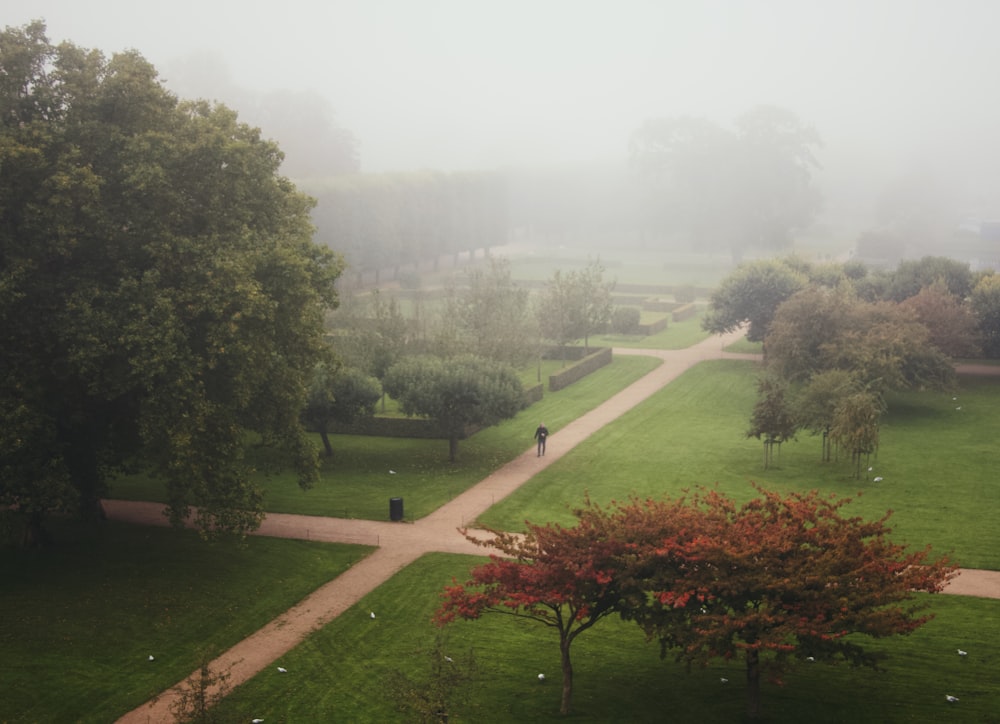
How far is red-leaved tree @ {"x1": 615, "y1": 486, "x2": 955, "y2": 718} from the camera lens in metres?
19.4

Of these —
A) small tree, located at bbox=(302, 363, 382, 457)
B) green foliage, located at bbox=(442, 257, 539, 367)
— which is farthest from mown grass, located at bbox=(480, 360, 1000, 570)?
small tree, located at bbox=(302, 363, 382, 457)

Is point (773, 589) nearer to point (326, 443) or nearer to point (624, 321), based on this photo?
point (326, 443)

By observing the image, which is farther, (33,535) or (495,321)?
(495,321)

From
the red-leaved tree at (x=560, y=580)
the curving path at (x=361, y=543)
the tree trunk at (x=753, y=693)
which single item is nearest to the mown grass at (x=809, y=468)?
the curving path at (x=361, y=543)

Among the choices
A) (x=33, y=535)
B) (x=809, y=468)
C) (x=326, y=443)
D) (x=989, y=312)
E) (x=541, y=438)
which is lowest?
(x=809, y=468)

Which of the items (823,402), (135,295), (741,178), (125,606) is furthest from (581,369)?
(741,178)

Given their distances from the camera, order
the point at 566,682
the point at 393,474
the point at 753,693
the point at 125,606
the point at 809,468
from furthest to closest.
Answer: the point at 809,468, the point at 393,474, the point at 125,606, the point at 566,682, the point at 753,693

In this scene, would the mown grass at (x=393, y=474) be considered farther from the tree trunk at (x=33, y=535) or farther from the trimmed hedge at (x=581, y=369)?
the tree trunk at (x=33, y=535)

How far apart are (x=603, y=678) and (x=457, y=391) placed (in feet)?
66.8

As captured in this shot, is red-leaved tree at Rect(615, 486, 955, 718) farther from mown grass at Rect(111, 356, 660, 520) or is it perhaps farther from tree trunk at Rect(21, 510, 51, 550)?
tree trunk at Rect(21, 510, 51, 550)

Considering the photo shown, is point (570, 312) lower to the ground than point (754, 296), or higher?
lower

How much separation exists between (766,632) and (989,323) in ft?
169

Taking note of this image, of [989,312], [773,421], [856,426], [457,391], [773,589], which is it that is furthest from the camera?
[989,312]

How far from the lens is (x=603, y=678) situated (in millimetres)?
23531
